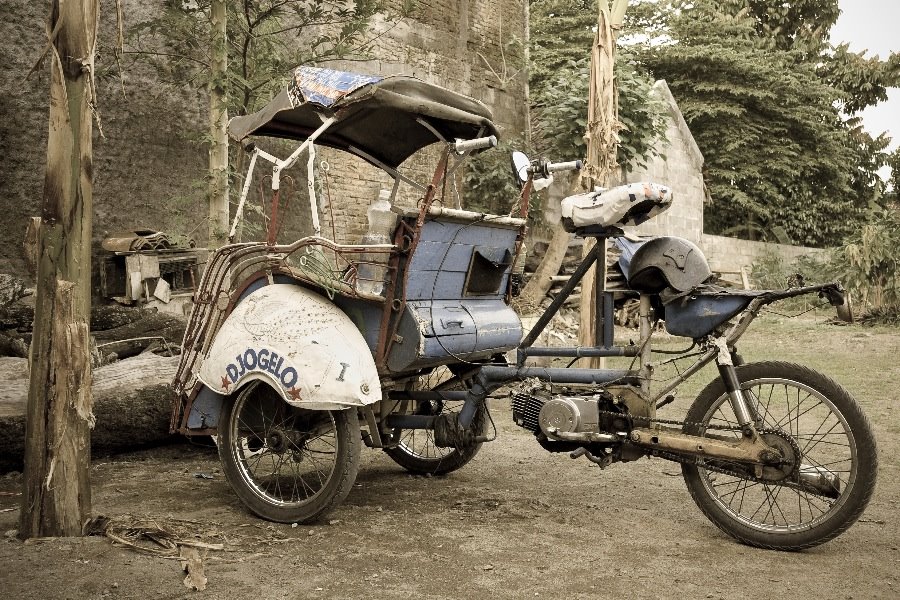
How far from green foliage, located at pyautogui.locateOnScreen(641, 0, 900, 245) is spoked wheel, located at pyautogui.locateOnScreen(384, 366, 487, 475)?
65.0ft

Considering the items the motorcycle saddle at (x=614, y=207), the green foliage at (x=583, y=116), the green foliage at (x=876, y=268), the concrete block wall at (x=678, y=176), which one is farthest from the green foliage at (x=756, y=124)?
the motorcycle saddle at (x=614, y=207)

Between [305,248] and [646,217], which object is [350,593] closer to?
[305,248]

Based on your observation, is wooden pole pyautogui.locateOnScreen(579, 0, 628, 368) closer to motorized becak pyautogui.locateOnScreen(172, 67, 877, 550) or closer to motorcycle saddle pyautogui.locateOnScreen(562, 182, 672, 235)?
motorized becak pyautogui.locateOnScreen(172, 67, 877, 550)

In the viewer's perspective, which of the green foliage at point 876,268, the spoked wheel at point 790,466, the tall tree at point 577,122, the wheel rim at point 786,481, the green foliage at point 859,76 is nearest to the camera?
the spoked wheel at point 790,466

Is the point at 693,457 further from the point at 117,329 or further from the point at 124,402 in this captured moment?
the point at 117,329

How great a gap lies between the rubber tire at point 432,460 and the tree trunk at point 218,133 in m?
3.24

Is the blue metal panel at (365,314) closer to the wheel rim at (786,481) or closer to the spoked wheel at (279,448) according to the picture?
the spoked wheel at (279,448)

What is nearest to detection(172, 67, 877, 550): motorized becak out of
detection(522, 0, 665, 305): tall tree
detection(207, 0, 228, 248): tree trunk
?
detection(207, 0, 228, 248): tree trunk

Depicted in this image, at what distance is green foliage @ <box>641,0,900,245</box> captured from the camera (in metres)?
24.8

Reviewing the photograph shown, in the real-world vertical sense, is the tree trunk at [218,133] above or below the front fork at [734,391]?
above

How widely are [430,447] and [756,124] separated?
21907 millimetres

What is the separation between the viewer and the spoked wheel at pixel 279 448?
4613 millimetres

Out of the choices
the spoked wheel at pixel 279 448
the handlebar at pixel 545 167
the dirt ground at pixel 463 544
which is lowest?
the dirt ground at pixel 463 544

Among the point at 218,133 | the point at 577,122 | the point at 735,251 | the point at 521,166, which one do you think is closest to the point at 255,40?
the point at 218,133
